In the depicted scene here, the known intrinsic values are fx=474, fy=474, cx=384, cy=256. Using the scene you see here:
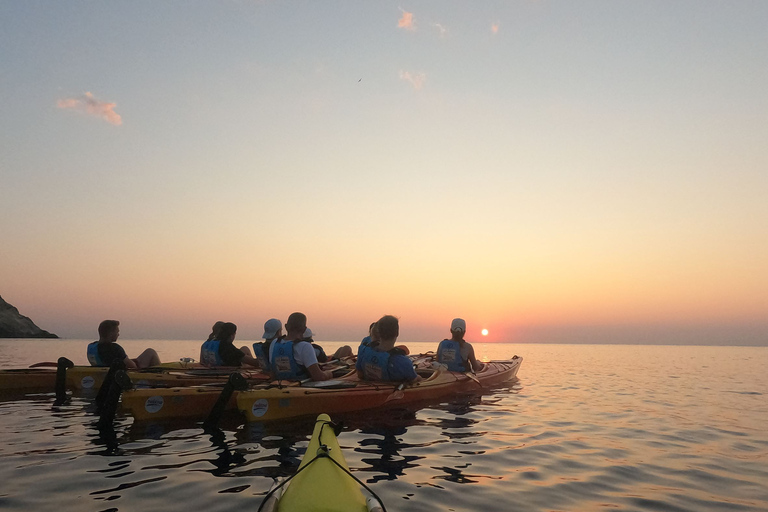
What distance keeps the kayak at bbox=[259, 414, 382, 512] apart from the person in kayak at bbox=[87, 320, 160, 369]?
33.1 feet

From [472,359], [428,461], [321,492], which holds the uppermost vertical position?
[472,359]

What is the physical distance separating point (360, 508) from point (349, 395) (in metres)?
6.46

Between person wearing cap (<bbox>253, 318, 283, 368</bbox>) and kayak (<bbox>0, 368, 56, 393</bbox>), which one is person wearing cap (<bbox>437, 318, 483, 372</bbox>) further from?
kayak (<bbox>0, 368, 56, 393</bbox>)

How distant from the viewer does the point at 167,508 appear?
461 centimetres

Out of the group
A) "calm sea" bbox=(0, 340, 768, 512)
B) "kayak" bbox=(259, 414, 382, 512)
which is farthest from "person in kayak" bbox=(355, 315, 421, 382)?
"kayak" bbox=(259, 414, 382, 512)

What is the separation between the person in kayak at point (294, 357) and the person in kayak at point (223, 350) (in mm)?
3028

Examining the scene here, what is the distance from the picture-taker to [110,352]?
13.1m

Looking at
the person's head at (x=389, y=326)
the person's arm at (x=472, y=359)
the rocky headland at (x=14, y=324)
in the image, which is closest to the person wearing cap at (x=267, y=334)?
the person's head at (x=389, y=326)

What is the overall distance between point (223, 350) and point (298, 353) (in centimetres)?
400

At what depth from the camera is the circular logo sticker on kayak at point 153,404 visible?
9047 millimetres

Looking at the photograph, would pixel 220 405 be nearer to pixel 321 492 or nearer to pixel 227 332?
pixel 227 332

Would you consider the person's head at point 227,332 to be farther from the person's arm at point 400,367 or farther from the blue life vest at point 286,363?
the person's arm at point 400,367

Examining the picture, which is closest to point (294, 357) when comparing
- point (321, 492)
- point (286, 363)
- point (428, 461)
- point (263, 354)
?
point (286, 363)

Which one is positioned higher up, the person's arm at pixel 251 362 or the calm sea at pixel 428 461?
the person's arm at pixel 251 362
